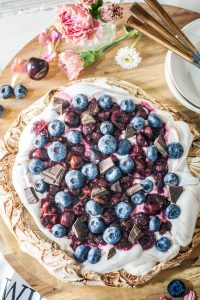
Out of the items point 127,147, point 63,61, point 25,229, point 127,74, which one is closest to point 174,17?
point 127,74

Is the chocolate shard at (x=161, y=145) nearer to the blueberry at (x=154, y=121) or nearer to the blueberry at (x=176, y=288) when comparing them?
→ the blueberry at (x=154, y=121)

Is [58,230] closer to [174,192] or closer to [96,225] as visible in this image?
[96,225]

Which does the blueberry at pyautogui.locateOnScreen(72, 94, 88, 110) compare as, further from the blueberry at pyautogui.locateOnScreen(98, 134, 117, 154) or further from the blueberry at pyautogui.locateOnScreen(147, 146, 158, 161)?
the blueberry at pyautogui.locateOnScreen(147, 146, 158, 161)

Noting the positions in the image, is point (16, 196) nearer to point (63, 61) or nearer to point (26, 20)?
point (63, 61)

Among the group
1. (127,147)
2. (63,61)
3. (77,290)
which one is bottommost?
(77,290)

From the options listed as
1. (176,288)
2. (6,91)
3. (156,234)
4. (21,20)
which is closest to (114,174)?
(156,234)

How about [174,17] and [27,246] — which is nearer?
[27,246]

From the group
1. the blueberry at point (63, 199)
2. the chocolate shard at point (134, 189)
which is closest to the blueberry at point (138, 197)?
the chocolate shard at point (134, 189)

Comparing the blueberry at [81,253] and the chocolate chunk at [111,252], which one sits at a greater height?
the blueberry at [81,253]
